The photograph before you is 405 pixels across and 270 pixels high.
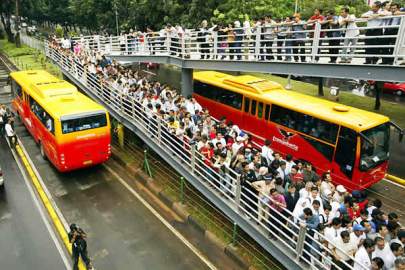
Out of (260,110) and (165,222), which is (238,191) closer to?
(165,222)

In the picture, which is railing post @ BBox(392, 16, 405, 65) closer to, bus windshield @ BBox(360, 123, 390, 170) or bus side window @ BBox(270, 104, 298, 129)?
bus windshield @ BBox(360, 123, 390, 170)

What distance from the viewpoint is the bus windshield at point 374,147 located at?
10.7 m

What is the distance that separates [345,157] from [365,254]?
497cm

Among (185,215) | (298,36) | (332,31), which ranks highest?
(332,31)

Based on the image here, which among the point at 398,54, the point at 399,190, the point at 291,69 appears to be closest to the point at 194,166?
the point at 291,69

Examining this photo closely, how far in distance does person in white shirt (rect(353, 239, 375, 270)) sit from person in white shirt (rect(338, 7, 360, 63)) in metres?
6.16

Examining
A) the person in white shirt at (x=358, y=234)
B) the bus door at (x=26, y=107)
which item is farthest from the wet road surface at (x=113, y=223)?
the person in white shirt at (x=358, y=234)

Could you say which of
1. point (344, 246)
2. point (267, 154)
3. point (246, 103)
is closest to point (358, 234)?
point (344, 246)

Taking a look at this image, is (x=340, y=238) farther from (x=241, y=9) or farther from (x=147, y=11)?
(x=147, y=11)

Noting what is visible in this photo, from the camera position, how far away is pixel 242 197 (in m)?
9.36

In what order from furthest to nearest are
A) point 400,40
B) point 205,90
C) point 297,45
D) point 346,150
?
1. point 205,90
2. point 297,45
3. point 346,150
4. point 400,40

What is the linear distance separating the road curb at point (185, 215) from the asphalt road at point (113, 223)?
655 millimetres

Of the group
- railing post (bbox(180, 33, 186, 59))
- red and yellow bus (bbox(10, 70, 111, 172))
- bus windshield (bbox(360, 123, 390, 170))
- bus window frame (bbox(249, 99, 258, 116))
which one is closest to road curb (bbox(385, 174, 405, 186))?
bus windshield (bbox(360, 123, 390, 170))

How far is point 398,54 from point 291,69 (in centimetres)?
363
